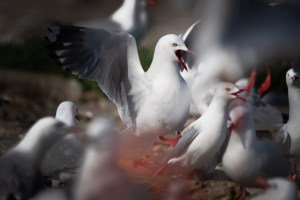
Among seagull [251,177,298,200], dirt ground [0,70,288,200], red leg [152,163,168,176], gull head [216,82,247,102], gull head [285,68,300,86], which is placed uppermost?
gull head [216,82,247,102]

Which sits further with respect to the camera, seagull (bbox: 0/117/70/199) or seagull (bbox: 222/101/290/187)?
seagull (bbox: 222/101/290/187)

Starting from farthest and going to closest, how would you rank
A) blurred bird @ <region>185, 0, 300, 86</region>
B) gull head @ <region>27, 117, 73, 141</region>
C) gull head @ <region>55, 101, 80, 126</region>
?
1. blurred bird @ <region>185, 0, 300, 86</region>
2. gull head @ <region>55, 101, 80, 126</region>
3. gull head @ <region>27, 117, 73, 141</region>

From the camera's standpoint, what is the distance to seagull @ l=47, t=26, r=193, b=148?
167 inches

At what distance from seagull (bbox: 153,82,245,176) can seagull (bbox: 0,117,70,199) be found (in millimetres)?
800

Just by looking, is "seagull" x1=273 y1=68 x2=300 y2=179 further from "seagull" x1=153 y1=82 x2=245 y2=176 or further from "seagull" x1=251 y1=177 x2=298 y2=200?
"seagull" x1=251 y1=177 x2=298 y2=200

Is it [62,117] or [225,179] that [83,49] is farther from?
[225,179]

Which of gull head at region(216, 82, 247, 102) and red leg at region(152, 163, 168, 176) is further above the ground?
gull head at region(216, 82, 247, 102)

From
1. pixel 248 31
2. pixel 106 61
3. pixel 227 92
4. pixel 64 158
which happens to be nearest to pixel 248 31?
pixel 248 31

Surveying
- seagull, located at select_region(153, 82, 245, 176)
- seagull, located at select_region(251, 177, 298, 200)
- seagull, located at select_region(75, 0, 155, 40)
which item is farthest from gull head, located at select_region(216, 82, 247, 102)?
seagull, located at select_region(75, 0, 155, 40)

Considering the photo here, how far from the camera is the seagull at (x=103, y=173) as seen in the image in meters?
3.06

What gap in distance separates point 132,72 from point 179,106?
1.02 ft

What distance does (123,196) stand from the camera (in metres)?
3.05

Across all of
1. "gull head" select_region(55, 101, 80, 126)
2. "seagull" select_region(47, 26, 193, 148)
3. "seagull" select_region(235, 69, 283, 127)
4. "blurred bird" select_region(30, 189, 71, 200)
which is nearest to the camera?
"blurred bird" select_region(30, 189, 71, 200)

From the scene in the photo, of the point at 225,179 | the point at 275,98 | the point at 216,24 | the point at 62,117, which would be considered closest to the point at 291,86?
the point at 216,24
